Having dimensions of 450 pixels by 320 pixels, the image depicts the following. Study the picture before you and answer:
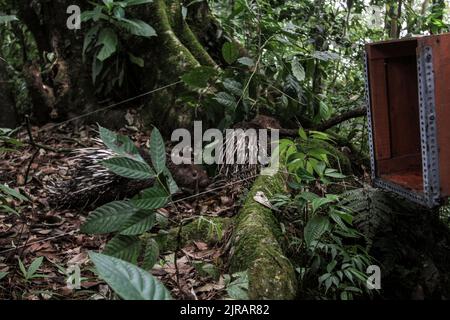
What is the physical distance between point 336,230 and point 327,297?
43 centimetres

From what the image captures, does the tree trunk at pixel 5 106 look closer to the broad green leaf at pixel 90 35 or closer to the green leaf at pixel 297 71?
the broad green leaf at pixel 90 35

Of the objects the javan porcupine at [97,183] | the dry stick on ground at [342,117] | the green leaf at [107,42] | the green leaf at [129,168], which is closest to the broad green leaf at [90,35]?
the green leaf at [107,42]

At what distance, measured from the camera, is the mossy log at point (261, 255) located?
1954 mm

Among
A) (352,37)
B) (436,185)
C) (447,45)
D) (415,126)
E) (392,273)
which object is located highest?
(352,37)

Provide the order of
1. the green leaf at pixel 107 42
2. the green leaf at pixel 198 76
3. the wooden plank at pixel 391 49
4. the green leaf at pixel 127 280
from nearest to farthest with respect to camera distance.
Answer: the green leaf at pixel 127 280 → the wooden plank at pixel 391 49 → the green leaf at pixel 198 76 → the green leaf at pixel 107 42

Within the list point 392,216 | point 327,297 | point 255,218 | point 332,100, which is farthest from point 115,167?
point 332,100

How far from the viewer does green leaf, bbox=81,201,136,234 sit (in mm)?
1853

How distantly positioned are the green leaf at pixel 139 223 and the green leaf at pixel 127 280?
1.83 feet

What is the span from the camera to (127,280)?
123cm

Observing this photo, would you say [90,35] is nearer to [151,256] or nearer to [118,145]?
[118,145]

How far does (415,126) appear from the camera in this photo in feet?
10.7

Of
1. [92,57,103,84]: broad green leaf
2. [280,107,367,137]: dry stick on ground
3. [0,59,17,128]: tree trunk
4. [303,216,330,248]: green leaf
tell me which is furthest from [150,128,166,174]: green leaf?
[0,59,17,128]: tree trunk

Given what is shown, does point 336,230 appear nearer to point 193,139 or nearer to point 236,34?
point 193,139

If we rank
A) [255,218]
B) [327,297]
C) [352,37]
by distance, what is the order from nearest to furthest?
[327,297] < [255,218] < [352,37]
